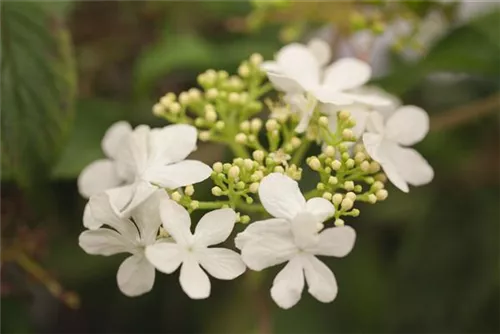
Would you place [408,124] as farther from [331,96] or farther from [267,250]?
[267,250]

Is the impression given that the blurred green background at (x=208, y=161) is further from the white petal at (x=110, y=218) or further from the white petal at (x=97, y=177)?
the white petal at (x=110, y=218)

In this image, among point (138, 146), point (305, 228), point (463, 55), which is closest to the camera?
point (305, 228)

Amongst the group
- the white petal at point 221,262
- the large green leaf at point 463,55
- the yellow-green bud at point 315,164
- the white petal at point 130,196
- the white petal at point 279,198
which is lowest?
the white petal at point 221,262

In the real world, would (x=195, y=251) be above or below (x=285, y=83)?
below

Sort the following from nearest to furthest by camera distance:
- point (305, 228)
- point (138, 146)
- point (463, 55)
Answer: point (305, 228), point (138, 146), point (463, 55)

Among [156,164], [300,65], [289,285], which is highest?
[300,65]

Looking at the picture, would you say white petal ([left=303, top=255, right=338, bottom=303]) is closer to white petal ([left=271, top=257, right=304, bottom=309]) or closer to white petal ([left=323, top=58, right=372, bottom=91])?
white petal ([left=271, top=257, right=304, bottom=309])

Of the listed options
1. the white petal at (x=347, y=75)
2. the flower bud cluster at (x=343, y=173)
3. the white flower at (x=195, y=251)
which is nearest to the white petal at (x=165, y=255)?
the white flower at (x=195, y=251)

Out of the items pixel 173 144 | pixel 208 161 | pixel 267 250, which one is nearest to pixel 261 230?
pixel 267 250
